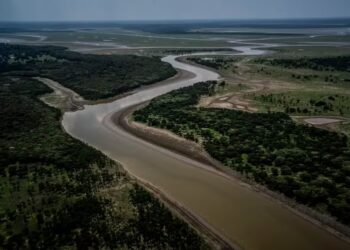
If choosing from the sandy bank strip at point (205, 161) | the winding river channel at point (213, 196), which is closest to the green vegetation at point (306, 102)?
the sandy bank strip at point (205, 161)

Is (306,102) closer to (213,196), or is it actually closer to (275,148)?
(275,148)

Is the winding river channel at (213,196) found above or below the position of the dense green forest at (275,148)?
below

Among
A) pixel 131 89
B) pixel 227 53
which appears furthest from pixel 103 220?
pixel 227 53

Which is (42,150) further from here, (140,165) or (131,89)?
(131,89)

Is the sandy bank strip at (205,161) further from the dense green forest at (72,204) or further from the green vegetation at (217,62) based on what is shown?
the green vegetation at (217,62)

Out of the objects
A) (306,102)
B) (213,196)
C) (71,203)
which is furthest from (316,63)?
(71,203)

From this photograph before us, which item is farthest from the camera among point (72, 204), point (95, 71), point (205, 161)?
point (95, 71)
